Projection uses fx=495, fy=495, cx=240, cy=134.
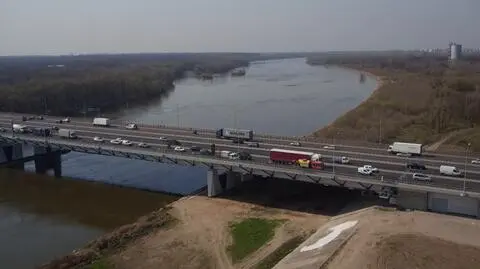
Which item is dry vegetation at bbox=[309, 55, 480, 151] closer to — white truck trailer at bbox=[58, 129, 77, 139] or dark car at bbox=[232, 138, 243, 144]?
dark car at bbox=[232, 138, 243, 144]

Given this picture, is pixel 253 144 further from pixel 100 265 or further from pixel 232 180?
pixel 100 265

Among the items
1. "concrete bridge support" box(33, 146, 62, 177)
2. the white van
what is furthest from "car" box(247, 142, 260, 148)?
"concrete bridge support" box(33, 146, 62, 177)

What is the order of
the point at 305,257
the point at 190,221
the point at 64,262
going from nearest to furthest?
the point at 305,257, the point at 64,262, the point at 190,221

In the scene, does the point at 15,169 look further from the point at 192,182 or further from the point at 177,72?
the point at 177,72

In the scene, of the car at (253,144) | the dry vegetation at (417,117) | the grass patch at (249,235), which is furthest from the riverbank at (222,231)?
the dry vegetation at (417,117)

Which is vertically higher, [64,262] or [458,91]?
[458,91]

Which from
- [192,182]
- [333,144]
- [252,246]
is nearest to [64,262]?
[252,246]

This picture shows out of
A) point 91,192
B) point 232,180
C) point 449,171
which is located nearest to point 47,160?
point 91,192

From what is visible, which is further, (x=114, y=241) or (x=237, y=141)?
(x=237, y=141)
